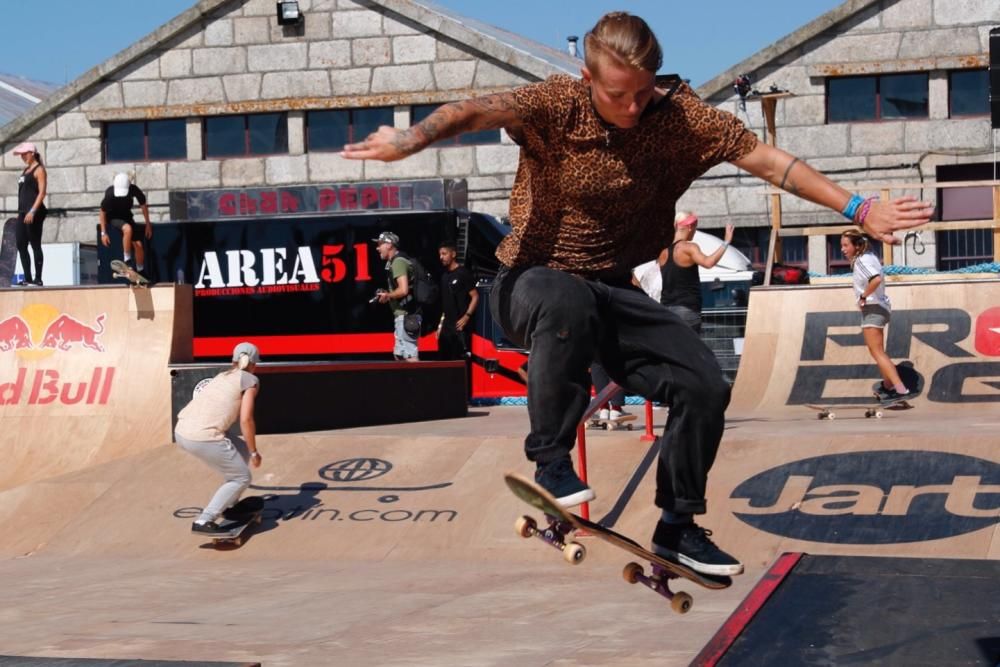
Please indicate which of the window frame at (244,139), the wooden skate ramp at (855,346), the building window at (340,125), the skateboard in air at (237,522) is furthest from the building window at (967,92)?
the skateboard in air at (237,522)

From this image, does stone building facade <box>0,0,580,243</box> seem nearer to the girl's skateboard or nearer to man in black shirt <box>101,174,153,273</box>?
man in black shirt <box>101,174,153,273</box>

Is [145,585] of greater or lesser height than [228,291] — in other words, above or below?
below

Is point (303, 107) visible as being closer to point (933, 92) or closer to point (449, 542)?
point (933, 92)

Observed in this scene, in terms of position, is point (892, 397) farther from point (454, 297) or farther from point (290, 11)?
point (290, 11)

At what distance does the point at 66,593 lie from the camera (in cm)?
959

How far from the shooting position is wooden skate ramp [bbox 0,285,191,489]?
48.3 ft

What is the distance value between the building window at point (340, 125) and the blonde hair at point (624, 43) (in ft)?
74.2

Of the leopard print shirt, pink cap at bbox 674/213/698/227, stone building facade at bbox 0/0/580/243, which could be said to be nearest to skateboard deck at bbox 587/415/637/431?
pink cap at bbox 674/213/698/227

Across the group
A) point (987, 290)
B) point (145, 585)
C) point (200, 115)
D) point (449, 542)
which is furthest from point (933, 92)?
point (145, 585)

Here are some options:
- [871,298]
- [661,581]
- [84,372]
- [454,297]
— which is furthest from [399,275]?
[661,581]

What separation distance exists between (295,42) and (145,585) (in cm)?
2027

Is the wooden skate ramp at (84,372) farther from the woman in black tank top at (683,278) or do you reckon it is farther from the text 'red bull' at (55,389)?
the woman in black tank top at (683,278)

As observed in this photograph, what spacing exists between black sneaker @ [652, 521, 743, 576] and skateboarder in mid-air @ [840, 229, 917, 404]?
8.01 m

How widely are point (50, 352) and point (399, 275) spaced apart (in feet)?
13.2
